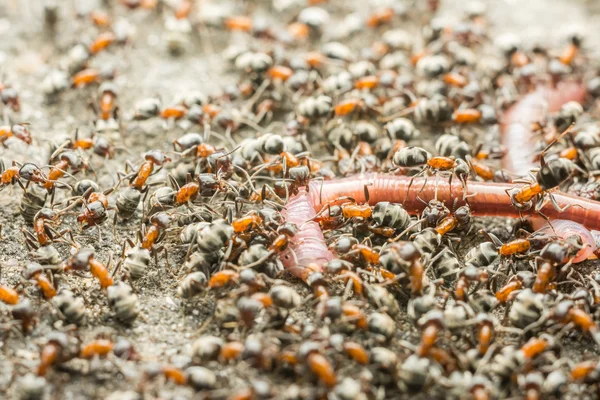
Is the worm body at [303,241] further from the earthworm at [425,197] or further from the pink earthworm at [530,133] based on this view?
the pink earthworm at [530,133]

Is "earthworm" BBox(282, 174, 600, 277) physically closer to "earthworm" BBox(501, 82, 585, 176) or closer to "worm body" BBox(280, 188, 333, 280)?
"worm body" BBox(280, 188, 333, 280)

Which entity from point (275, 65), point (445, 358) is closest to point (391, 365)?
point (445, 358)

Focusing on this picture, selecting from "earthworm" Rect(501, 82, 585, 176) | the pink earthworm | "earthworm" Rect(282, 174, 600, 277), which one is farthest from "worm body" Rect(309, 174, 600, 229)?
"earthworm" Rect(501, 82, 585, 176)

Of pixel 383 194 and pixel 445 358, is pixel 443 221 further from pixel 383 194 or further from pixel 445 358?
pixel 445 358

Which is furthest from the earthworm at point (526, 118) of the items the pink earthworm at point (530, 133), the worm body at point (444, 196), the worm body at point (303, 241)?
the worm body at point (303, 241)

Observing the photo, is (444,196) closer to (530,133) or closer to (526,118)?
(530,133)

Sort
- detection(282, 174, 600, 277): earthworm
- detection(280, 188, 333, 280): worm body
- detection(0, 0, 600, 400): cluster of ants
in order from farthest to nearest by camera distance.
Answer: detection(282, 174, 600, 277): earthworm → detection(280, 188, 333, 280): worm body → detection(0, 0, 600, 400): cluster of ants
